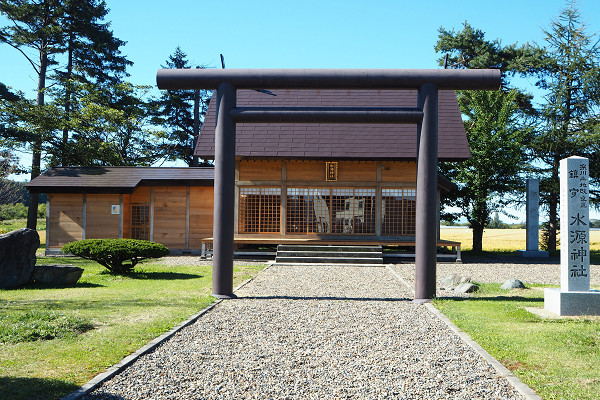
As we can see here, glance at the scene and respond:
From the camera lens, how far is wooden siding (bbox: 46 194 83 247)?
1962 centimetres

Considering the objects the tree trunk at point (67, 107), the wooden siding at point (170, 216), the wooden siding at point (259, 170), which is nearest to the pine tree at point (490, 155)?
the wooden siding at point (259, 170)

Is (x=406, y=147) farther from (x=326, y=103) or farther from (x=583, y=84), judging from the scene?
(x=583, y=84)

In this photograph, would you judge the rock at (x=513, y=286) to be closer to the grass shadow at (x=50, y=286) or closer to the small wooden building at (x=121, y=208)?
the grass shadow at (x=50, y=286)

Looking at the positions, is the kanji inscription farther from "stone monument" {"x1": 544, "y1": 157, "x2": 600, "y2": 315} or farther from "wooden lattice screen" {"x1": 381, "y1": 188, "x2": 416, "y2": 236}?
"wooden lattice screen" {"x1": 381, "y1": 188, "x2": 416, "y2": 236}

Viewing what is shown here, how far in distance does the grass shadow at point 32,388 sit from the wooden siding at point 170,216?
15.6 m

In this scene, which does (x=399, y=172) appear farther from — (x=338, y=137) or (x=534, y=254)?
(x=534, y=254)

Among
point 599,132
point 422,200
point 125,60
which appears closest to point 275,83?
point 422,200

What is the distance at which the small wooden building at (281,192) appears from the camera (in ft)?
60.2

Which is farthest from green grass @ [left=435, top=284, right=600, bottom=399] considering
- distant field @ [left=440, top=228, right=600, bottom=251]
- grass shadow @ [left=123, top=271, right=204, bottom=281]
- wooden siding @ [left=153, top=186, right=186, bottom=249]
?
distant field @ [left=440, top=228, right=600, bottom=251]

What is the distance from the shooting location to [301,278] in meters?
12.7

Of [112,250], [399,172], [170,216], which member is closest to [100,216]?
[170,216]

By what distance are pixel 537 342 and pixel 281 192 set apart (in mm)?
13458

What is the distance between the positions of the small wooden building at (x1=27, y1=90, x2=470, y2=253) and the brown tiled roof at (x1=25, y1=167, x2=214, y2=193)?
0.15 feet

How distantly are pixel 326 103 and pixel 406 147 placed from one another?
4292 millimetres
